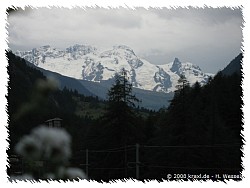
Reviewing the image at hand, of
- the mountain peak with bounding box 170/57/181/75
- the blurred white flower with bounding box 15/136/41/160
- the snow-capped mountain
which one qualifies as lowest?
the blurred white flower with bounding box 15/136/41/160

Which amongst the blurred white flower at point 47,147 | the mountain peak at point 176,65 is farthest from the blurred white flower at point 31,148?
the mountain peak at point 176,65

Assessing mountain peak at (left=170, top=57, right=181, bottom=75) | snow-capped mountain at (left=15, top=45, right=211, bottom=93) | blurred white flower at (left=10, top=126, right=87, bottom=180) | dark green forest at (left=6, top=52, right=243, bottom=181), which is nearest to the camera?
blurred white flower at (left=10, top=126, right=87, bottom=180)

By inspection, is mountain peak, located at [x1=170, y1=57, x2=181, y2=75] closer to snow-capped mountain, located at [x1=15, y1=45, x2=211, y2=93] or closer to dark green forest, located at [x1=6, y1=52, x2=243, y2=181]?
snow-capped mountain, located at [x1=15, y1=45, x2=211, y2=93]

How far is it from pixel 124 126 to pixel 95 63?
233 centimetres

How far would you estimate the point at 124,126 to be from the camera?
5.67 metres

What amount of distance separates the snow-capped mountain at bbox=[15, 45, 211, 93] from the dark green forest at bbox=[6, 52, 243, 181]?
0.55 ft

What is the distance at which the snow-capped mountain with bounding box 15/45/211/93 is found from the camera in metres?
2.93

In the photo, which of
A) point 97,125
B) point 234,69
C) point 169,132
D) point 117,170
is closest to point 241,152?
point 234,69

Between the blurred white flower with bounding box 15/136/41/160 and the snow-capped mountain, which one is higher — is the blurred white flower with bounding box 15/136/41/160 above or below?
below

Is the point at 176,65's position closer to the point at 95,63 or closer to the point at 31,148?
the point at 95,63

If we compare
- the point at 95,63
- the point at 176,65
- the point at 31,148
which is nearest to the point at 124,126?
the point at 176,65

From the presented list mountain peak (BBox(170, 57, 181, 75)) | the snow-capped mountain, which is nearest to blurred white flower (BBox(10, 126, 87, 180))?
the snow-capped mountain

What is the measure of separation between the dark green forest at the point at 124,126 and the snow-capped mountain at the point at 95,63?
17cm

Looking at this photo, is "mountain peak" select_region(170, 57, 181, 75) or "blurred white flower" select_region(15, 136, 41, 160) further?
"mountain peak" select_region(170, 57, 181, 75)
